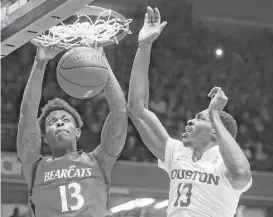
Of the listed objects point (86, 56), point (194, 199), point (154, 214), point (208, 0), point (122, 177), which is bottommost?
point (154, 214)

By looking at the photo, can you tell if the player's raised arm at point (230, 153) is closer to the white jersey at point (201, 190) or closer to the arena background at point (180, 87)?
the white jersey at point (201, 190)

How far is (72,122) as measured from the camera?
4.25 metres

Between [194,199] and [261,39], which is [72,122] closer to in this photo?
[194,199]

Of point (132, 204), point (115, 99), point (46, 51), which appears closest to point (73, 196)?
point (115, 99)

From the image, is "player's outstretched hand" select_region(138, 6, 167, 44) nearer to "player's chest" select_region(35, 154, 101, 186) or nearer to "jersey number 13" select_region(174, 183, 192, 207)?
"player's chest" select_region(35, 154, 101, 186)

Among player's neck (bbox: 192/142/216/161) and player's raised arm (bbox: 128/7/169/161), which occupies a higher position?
player's raised arm (bbox: 128/7/169/161)

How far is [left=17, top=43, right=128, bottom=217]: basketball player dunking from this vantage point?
404 cm

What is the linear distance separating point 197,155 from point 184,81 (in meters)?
6.73

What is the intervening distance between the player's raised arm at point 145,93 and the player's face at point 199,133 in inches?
7.6

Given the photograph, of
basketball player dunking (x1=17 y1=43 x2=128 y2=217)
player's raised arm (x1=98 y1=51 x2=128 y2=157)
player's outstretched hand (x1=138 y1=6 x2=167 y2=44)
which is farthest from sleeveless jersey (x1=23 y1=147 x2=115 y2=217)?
player's outstretched hand (x1=138 y1=6 x2=167 y2=44)

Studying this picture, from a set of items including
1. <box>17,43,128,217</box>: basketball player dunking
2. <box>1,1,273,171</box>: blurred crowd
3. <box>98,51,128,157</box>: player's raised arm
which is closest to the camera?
<box>17,43,128,217</box>: basketball player dunking

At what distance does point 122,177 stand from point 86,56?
5348 millimetres

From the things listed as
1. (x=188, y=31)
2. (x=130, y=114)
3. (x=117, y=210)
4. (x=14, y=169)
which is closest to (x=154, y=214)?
(x=117, y=210)

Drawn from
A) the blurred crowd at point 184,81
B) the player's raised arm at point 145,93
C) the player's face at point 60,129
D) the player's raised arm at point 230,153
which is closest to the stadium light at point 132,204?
the blurred crowd at point 184,81
